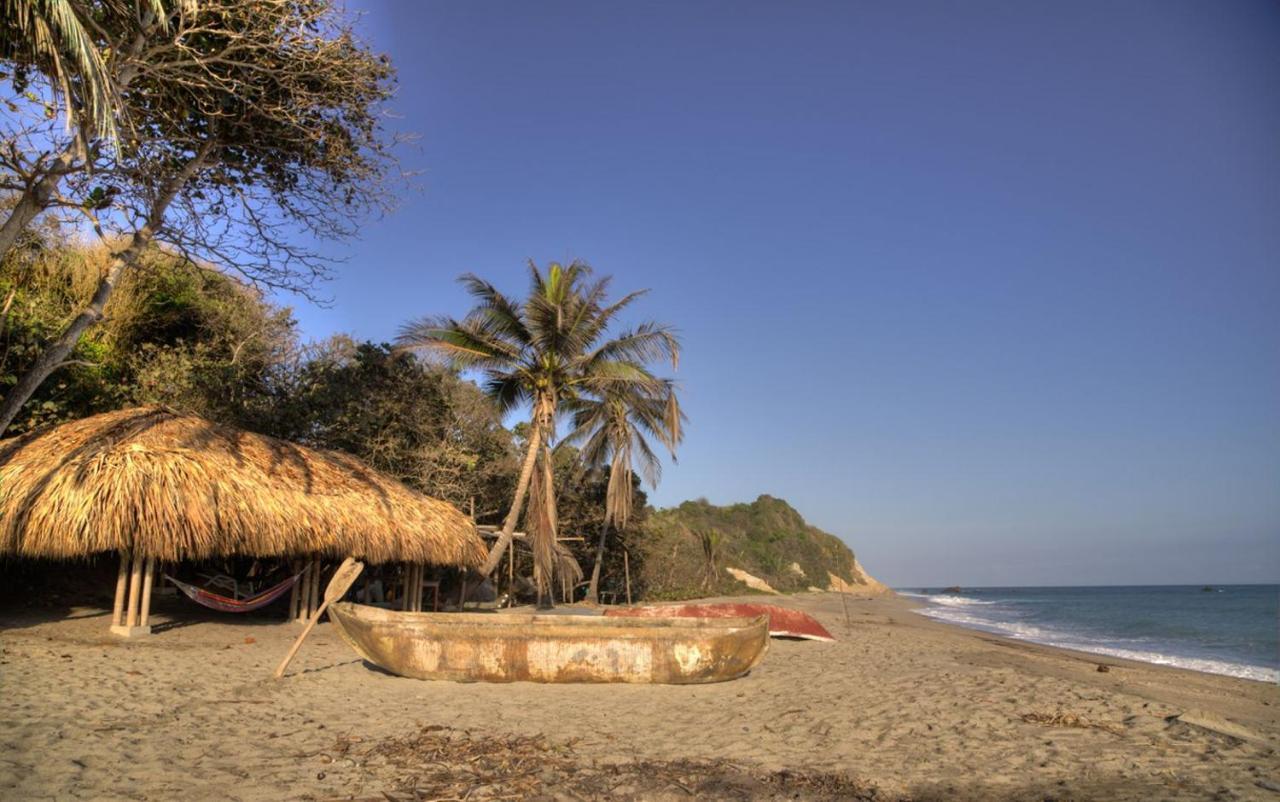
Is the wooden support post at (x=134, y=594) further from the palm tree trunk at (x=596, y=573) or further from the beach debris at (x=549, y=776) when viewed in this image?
the palm tree trunk at (x=596, y=573)

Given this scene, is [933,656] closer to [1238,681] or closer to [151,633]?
[1238,681]

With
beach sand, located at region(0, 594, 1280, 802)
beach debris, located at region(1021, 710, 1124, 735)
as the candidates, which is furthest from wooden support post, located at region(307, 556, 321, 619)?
beach debris, located at region(1021, 710, 1124, 735)

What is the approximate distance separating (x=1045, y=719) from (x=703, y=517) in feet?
121

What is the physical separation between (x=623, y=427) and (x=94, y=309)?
962 centimetres

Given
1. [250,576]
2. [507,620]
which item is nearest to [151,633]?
[250,576]

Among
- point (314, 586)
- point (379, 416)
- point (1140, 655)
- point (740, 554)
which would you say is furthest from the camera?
point (740, 554)

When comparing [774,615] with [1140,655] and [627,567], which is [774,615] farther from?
[1140,655]

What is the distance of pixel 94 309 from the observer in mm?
7035

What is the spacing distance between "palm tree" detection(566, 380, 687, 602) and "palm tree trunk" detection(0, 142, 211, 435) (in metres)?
7.55

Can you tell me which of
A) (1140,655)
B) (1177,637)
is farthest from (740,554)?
(1140,655)

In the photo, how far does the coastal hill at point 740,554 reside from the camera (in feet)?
80.0

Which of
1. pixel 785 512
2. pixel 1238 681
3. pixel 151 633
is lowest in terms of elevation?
pixel 1238 681

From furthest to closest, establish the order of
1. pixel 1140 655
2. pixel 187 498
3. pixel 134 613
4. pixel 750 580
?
pixel 750 580 < pixel 1140 655 < pixel 134 613 < pixel 187 498

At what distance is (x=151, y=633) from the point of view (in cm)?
855
